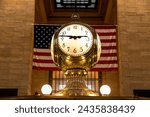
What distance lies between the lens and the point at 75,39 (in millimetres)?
1641

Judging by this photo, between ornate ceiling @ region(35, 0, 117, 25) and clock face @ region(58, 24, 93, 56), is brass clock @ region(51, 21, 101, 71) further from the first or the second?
ornate ceiling @ region(35, 0, 117, 25)

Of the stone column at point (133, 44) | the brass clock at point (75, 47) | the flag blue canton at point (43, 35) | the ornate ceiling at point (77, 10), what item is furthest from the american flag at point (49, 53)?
the brass clock at point (75, 47)

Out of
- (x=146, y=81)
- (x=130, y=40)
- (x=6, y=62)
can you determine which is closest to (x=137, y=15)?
(x=130, y=40)

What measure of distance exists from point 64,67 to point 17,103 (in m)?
0.68

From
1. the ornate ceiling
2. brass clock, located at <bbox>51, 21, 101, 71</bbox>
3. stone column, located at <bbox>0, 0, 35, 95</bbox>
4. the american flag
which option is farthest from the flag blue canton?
brass clock, located at <bbox>51, 21, 101, 71</bbox>

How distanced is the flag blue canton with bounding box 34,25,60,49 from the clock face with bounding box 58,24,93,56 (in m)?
7.05

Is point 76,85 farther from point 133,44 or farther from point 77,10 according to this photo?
point 77,10

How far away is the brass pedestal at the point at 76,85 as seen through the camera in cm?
151

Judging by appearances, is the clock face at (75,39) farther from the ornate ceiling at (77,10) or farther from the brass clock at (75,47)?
the ornate ceiling at (77,10)

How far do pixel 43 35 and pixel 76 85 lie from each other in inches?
291

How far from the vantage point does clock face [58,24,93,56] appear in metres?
1.60

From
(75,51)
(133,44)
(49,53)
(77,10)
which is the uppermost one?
(77,10)

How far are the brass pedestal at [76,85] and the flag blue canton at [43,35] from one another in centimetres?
708

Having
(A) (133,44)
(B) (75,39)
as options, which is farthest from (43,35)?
(B) (75,39)
